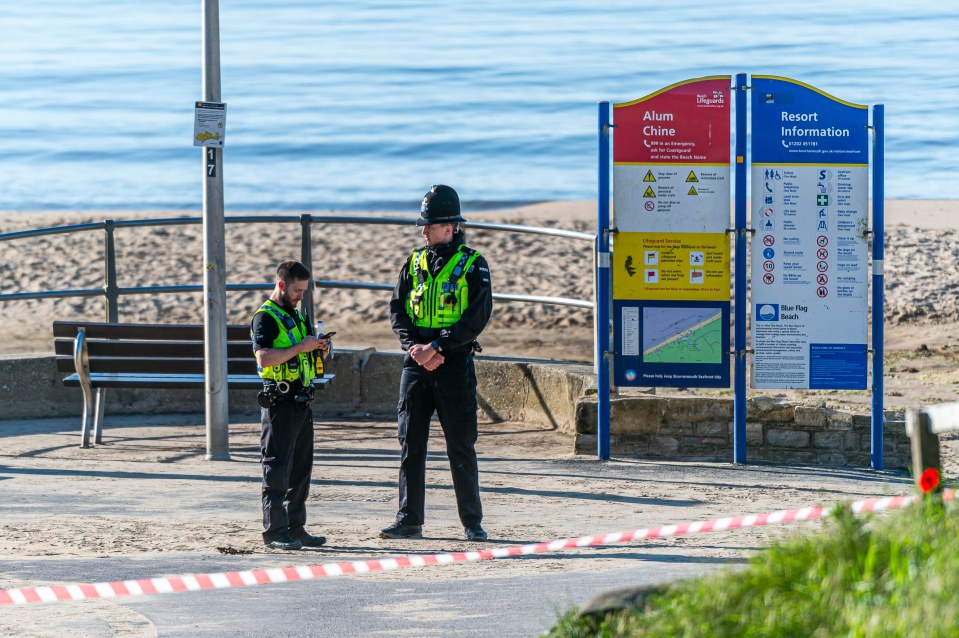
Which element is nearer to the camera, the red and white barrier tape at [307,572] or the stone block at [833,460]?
the red and white barrier tape at [307,572]

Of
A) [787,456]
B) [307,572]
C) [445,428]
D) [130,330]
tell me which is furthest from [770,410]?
[130,330]

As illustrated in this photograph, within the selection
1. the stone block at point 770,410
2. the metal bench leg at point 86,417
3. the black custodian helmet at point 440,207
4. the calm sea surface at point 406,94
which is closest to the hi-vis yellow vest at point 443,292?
the black custodian helmet at point 440,207

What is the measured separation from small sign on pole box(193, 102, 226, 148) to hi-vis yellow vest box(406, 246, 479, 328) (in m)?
2.50

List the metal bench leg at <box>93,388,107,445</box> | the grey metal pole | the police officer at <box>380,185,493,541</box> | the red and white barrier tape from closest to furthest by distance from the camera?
the red and white barrier tape, the police officer at <box>380,185,493,541</box>, the grey metal pole, the metal bench leg at <box>93,388,107,445</box>

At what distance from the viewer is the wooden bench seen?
1005 cm

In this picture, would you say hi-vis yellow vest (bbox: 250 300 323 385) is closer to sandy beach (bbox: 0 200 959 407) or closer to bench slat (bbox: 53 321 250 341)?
bench slat (bbox: 53 321 250 341)

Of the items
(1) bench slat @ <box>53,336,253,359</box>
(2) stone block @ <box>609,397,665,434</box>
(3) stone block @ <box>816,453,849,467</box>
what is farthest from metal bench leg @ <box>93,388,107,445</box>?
(3) stone block @ <box>816,453,849,467</box>

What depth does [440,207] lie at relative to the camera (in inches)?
293

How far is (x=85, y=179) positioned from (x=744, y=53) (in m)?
22.7

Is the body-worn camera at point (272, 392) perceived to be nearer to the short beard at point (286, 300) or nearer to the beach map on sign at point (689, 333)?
the short beard at point (286, 300)

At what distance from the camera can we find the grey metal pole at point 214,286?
31.1 ft

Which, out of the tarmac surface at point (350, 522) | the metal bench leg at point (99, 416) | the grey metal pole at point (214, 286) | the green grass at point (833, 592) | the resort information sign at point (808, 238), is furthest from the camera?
the metal bench leg at point (99, 416)

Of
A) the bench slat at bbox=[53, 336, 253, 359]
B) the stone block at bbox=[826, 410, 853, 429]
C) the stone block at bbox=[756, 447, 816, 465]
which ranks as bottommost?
the stone block at bbox=[756, 447, 816, 465]

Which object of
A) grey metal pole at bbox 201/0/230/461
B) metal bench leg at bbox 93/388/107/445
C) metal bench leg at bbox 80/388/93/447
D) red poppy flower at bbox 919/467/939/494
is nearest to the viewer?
red poppy flower at bbox 919/467/939/494
